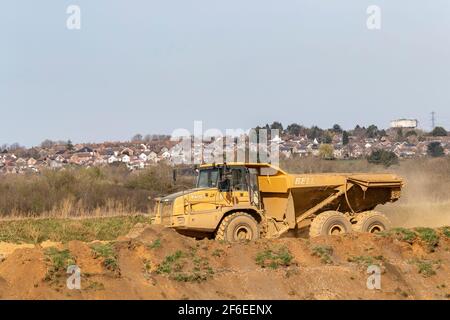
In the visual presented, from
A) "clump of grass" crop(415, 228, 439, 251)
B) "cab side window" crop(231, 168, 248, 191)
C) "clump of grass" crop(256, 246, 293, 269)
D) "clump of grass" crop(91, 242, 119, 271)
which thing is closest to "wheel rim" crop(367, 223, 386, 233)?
"clump of grass" crop(415, 228, 439, 251)

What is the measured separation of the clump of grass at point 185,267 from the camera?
43.2 feet

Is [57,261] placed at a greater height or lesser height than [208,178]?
lesser

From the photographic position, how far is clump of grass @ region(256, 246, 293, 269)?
48.3ft

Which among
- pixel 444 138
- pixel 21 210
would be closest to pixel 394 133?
pixel 444 138

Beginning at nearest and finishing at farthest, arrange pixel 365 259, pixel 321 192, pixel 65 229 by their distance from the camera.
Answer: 1. pixel 365 259
2. pixel 321 192
3. pixel 65 229

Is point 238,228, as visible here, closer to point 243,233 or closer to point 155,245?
→ point 243,233

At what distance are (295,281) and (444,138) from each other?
301ft

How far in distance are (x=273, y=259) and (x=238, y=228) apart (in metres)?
4.10

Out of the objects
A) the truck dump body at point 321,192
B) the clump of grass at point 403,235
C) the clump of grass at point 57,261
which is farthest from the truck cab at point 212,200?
the clump of grass at point 57,261

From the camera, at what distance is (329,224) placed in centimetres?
2011

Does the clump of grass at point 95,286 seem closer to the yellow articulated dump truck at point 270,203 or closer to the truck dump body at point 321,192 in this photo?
the yellow articulated dump truck at point 270,203

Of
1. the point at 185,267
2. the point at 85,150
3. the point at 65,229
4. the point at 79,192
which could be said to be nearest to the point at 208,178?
the point at 185,267

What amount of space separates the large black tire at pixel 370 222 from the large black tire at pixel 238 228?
127 inches
